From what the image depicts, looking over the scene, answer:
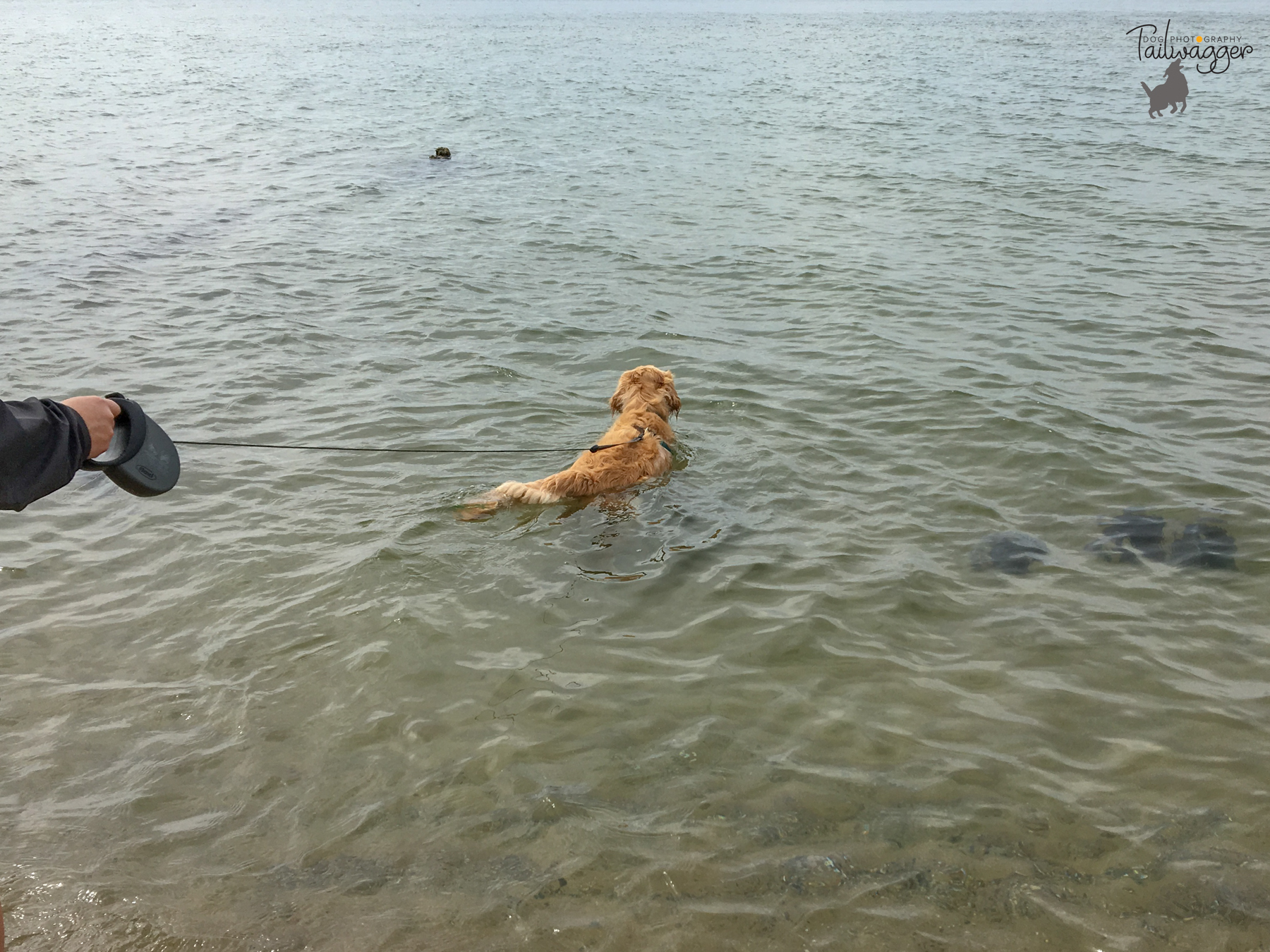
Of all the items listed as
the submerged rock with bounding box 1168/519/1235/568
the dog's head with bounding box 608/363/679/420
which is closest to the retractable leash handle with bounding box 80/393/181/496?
the dog's head with bounding box 608/363/679/420

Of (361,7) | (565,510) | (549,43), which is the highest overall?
(361,7)

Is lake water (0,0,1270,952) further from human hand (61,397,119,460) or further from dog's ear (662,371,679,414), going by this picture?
human hand (61,397,119,460)

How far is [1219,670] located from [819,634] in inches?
82.6

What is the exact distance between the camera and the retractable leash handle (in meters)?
2.77

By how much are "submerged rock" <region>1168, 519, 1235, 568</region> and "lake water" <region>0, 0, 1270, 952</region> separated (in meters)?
0.08

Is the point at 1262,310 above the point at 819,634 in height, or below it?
above

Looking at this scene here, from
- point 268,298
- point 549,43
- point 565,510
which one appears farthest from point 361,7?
point 565,510

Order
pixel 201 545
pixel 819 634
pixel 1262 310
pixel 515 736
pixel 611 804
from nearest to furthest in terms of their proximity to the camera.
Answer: pixel 611 804 < pixel 515 736 < pixel 819 634 < pixel 201 545 < pixel 1262 310

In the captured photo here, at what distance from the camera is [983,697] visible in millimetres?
4867

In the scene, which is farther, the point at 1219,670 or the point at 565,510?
the point at 565,510

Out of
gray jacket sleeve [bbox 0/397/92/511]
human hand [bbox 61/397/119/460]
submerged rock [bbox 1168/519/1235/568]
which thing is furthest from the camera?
submerged rock [bbox 1168/519/1235/568]

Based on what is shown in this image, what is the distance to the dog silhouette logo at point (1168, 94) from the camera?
2291 cm

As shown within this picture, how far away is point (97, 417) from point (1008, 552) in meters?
5.31

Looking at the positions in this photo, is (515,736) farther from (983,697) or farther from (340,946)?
(983,697)
